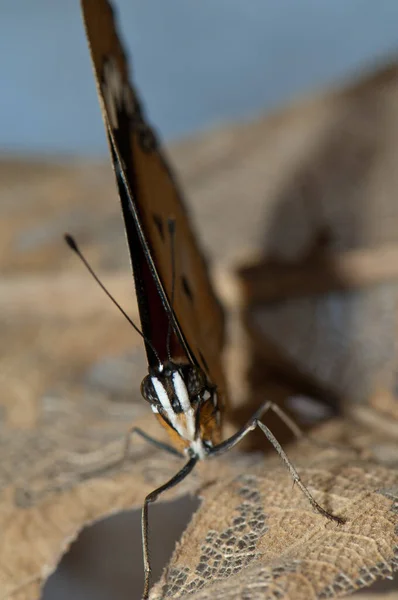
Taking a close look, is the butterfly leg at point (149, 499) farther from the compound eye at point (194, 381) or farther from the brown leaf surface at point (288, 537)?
the compound eye at point (194, 381)

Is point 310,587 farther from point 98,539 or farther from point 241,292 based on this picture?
point 241,292

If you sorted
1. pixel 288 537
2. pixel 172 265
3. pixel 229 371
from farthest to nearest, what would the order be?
pixel 229 371 → pixel 172 265 → pixel 288 537

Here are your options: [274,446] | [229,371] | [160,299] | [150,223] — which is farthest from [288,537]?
[229,371]

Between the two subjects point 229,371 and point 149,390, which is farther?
point 229,371

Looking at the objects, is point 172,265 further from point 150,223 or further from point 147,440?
point 147,440

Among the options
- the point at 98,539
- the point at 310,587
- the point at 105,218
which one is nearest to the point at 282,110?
the point at 105,218

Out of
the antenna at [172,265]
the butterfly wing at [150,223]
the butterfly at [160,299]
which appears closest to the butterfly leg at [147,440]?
the butterfly at [160,299]

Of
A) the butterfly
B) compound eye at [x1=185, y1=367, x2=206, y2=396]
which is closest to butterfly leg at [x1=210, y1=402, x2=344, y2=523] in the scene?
the butterfly

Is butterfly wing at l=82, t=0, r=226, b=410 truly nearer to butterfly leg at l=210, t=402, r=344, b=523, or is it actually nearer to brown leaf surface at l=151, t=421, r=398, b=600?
butterfly leg at l=210, t=402, r=344, b=523
